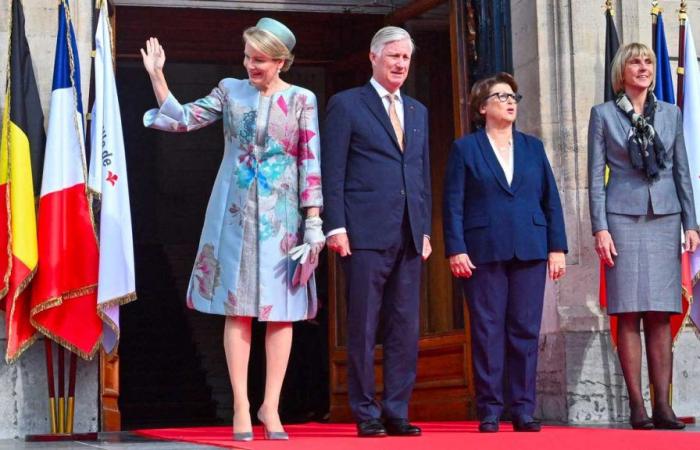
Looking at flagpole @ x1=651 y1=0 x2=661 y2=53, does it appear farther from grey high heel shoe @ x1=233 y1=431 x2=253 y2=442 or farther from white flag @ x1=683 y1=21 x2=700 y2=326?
grey high heel shoe @ x1=233 y1=431 x2=253 y2=442

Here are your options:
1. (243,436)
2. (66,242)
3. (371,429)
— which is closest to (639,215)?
(371,429)

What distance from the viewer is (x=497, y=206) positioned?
6.58 meters

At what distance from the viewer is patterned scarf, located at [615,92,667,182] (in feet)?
22.4

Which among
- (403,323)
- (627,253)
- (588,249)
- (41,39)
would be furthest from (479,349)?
(41,39)

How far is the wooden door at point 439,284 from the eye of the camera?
8.45 meters

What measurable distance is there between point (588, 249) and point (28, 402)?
3.19 meters

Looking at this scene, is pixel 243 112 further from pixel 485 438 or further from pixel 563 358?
pixel 563 358

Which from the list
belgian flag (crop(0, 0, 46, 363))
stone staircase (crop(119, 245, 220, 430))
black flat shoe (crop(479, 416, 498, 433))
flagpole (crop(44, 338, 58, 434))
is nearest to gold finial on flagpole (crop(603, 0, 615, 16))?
black flat shoe (crop(479, 416, 498, 433))

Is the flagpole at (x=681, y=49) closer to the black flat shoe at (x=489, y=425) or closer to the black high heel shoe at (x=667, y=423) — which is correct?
the black high heel shoe at (x=667, y=423)

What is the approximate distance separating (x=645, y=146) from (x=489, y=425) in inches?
63.4

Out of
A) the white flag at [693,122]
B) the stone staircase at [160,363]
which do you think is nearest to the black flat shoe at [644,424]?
the white flag at [693,122]

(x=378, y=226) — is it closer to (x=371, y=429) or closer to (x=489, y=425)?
(x=371, y=429)

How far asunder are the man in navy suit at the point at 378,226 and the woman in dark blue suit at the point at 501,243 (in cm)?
39

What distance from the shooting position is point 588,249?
25.6 feet
